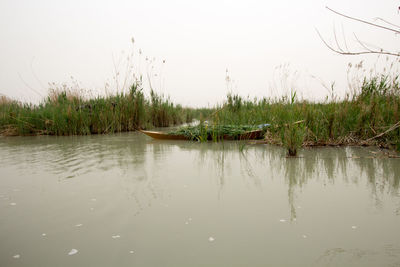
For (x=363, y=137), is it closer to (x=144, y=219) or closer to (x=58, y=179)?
(x=144, y=219)

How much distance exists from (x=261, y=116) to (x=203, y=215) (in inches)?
141

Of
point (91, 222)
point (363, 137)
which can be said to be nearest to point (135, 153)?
point (91, 222)

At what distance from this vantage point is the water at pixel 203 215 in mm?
950

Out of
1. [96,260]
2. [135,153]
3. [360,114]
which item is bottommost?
[96,260]

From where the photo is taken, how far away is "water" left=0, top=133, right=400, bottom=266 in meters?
→ 0.95

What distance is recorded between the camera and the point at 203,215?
1.27 m

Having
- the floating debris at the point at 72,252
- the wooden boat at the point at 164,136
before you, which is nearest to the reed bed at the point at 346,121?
the wooden boat at the point at 164,136

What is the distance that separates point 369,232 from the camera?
3.54 ft

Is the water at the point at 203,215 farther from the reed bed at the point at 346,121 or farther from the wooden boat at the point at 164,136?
the wooden boat at the point at 164,136

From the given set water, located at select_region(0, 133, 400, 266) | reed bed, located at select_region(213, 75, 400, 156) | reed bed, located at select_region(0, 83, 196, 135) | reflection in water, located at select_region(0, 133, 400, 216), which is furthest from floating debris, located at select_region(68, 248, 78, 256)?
reed bed, located at select_region(0, 83, 196, 135)

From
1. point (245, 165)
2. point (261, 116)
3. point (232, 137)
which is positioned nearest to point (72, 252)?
point (245, 165)

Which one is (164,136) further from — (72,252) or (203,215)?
(72,252)

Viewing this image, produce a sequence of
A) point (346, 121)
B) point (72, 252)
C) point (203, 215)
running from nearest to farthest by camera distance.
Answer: point (72, 252), point (203, 215), point (346, 121)

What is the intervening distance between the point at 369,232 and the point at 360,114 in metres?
2.73
